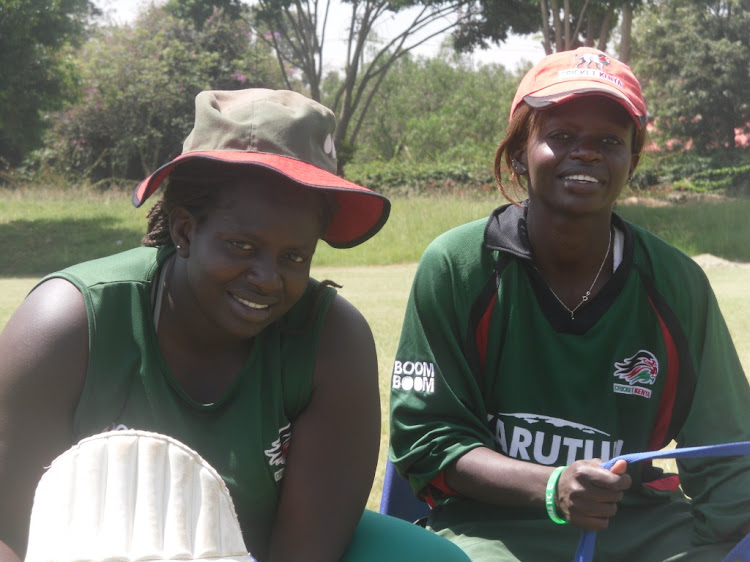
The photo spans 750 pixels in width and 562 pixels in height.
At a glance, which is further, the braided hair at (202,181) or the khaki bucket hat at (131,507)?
the braided hair at (202,181)

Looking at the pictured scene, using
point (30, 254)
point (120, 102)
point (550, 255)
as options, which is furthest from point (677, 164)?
point (550, 255)

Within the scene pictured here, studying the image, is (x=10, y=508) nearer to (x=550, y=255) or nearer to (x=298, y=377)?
(x=298, y=377)

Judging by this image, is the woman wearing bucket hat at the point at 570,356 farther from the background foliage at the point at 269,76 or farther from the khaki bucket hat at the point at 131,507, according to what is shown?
the background foliage at the point at 269,76

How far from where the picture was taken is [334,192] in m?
2.15

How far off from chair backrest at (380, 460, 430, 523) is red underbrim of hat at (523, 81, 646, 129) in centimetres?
106

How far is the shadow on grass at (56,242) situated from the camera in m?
13.8

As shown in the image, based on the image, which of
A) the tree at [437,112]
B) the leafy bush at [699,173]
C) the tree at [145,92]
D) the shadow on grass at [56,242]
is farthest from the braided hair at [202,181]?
the tree at [437,112]

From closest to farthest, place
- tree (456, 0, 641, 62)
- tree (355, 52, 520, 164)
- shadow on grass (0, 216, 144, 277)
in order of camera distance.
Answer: shadow on grass (0, 216, 144, 277)
tree (456, 0, 641, 62)
tree (355, 52, 520, 164)

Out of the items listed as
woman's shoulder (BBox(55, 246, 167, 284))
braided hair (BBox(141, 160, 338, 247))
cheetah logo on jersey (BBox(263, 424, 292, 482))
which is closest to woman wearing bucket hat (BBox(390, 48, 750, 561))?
cheetah logo on jersey (BBox(263, 424, 292, 482))

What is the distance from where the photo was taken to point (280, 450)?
6.88 ft

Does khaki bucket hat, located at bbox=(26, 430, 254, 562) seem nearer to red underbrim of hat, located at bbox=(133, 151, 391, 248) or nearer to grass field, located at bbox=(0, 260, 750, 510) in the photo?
red underbrim of hat, located at bbox=(133, 151, 391, 248)

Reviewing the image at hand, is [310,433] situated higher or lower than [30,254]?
higher

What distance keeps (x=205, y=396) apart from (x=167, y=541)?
1.72 ft

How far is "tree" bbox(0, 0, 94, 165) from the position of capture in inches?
575
